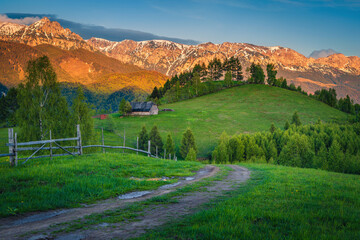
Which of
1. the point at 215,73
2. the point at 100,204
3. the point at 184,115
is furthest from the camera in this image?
the point at 215,73

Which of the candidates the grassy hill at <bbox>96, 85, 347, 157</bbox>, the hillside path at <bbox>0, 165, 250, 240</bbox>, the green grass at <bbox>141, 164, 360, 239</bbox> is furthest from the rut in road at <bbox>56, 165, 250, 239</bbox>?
the grassy hill at <bbox>96, 85, 347, 157</bbox>

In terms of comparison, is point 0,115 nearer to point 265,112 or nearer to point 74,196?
point 74,196

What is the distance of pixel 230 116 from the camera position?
95812 mm

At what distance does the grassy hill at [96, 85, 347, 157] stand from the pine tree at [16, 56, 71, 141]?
3656cm

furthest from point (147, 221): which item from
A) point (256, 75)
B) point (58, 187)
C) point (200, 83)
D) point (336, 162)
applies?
point (256, 75)

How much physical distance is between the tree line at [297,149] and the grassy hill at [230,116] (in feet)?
25.5

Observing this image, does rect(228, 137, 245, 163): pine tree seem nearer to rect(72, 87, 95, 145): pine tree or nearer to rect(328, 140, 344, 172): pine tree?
rect(328, 140, 344, 172): pine tree

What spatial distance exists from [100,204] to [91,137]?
3202 centimetres

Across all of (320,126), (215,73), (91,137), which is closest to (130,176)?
(91,137)

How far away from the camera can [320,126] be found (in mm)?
70438

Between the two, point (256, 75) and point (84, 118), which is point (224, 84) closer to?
point (256, 75)

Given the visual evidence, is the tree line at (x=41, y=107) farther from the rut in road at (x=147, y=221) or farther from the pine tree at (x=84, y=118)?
the rut in road at (x=147, y=221)

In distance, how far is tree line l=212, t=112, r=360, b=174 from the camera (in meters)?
47.1

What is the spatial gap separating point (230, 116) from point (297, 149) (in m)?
45.4
